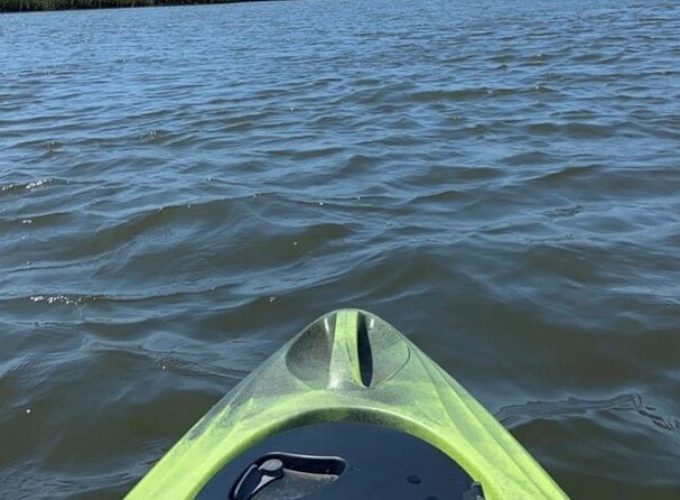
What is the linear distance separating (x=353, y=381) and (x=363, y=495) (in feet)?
1.74

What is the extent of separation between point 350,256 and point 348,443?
258 centimetres

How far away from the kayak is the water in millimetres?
694

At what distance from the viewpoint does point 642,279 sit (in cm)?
417

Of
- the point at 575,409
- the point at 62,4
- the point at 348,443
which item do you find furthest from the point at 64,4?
the point at 348,443

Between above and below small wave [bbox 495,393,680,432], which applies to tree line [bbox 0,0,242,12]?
below

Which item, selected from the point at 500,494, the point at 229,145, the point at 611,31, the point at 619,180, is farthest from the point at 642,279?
the point at 611,31

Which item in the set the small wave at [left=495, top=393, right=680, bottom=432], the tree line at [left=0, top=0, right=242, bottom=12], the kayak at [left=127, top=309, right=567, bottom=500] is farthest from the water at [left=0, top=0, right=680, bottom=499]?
the tree line at [left=0, top=0, right=242, bottom=12]

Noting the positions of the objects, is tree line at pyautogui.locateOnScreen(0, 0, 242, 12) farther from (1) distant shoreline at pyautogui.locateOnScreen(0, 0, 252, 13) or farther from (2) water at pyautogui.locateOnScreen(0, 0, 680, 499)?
(2) water at pyautogui.locateOnScreen(0, 0, 680, 499)

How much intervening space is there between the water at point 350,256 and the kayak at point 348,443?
0.69 metres

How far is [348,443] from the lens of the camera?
215 centimetres

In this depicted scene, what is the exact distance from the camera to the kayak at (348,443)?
78.4 inches

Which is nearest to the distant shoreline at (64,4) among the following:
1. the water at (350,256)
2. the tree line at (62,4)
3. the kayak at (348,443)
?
the tree line at (62,4)

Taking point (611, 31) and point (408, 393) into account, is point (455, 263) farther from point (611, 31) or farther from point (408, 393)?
point (611, 31)

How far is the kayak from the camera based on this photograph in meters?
1.99
